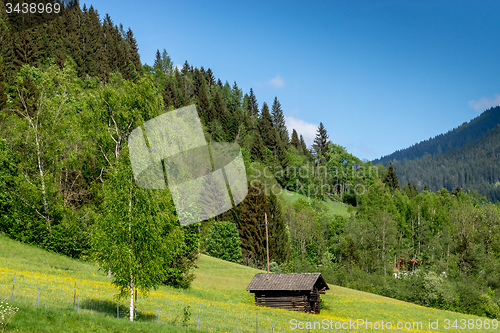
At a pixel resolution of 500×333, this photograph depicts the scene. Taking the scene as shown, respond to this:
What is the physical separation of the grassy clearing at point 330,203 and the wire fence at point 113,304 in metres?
73.4

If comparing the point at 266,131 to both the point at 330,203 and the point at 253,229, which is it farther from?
the point at 253,229

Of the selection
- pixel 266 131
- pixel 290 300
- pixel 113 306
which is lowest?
pixel 290 300

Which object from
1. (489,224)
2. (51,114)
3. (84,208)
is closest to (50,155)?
(51,114)

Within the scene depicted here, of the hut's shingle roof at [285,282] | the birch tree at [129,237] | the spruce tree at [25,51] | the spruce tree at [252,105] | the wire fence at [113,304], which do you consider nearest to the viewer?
the birch tree at [129,237]

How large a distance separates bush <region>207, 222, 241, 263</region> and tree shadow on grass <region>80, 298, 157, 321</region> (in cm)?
4039

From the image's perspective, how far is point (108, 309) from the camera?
2083cm

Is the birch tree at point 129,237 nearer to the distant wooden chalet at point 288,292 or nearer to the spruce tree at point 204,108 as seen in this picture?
the distant wooden chalet at point 288,292

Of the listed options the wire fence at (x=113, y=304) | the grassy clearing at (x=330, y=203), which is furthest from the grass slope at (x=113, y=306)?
the grassy clearing at (x=330, y=203)

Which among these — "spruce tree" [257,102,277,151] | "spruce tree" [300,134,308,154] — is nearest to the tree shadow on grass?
"spruce tree" [257,102,277,151]

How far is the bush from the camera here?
204ft

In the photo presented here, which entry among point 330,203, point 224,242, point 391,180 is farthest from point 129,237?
point 391,180

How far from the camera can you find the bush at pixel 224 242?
6212 centimetres

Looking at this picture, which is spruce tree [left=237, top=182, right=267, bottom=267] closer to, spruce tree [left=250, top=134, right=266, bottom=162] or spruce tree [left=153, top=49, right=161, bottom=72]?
spruce tree [left=250, top=134, right=266, bottom=162]

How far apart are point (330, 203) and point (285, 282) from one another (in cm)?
7780
